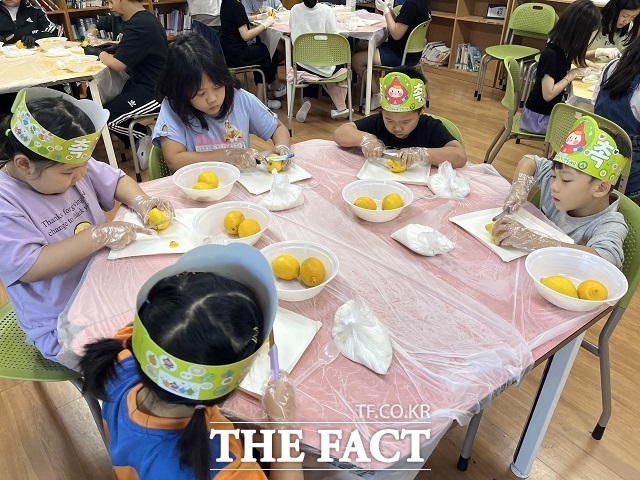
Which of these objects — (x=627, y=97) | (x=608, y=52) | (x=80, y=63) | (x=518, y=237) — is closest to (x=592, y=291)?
(x=518, y=237)

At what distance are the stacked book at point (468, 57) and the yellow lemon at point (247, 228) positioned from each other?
5007mm

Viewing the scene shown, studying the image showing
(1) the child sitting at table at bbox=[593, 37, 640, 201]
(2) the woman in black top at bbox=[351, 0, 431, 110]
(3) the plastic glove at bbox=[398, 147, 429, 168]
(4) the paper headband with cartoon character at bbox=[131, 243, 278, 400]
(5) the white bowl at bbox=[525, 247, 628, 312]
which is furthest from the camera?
(2) the woman in black top at bbox=[351, 0, 431, 110]

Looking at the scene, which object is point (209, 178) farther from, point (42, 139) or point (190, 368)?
point (190, 368)

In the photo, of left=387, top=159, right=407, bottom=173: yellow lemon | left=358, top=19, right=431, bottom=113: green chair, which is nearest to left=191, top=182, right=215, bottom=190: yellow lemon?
left=387, top=159, right=407, bottom=173: yellow lemon

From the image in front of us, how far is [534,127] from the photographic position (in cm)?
288

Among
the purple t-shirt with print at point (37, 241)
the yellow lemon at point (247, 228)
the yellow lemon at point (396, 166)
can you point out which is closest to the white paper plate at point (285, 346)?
the yellow lemon at point (247, 228)

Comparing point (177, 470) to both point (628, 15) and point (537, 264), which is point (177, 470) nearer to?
point (537, 264)

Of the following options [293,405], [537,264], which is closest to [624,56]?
[537,264]

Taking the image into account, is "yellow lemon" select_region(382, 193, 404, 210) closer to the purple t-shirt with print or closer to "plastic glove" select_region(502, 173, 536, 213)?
"plastic glove" select_region(502, 173, 536, 213)

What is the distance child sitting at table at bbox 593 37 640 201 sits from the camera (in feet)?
6.95

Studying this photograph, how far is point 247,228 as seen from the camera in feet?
4.11

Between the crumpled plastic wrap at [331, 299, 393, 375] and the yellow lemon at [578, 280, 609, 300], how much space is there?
0.48 metres

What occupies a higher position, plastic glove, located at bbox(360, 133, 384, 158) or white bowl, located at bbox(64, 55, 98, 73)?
plastic glove, located at bbox(360, 133, 384, 158)

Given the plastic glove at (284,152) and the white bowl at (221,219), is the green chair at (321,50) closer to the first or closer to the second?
the plastic glove at (284,152)
